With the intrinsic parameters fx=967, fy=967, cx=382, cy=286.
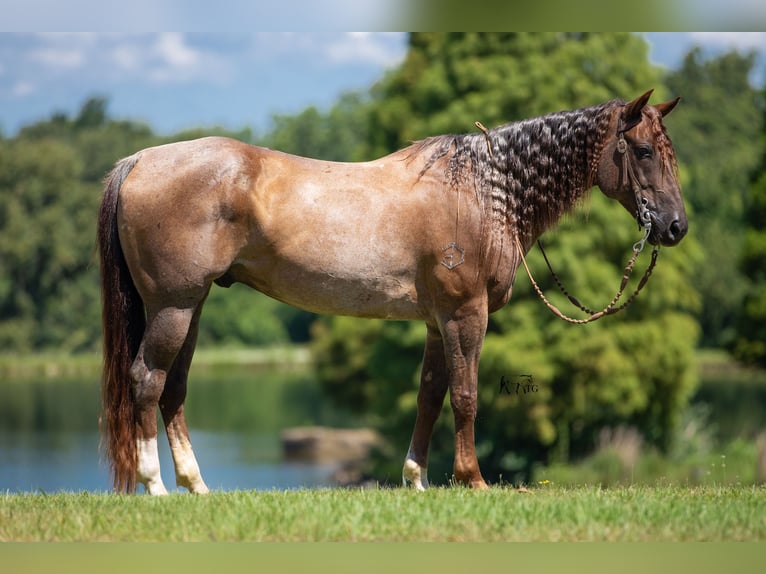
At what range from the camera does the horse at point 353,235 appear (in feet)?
19.4

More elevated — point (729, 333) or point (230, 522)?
point (230, 522)

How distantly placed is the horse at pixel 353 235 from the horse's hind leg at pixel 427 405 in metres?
0.01

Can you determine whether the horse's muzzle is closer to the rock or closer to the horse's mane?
the horse's mane

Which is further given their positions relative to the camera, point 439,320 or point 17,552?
point 439,320

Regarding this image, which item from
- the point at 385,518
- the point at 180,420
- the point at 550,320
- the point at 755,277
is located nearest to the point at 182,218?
the point at 180,420

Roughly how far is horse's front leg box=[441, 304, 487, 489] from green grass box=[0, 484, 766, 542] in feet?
1.50

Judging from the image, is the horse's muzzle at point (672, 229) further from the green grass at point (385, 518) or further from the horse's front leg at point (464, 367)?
the green grass at point (385, 518)

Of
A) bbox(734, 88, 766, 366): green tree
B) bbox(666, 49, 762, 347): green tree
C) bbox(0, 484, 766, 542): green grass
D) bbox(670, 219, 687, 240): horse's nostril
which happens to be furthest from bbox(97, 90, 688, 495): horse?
bbox(666, 49, 762, 347): green tree

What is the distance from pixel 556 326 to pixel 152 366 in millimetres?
12949

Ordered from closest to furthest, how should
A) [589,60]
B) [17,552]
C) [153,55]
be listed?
1. [17,552]
2. [589,60]
3. [153,55]

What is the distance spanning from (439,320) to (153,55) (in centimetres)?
4155
